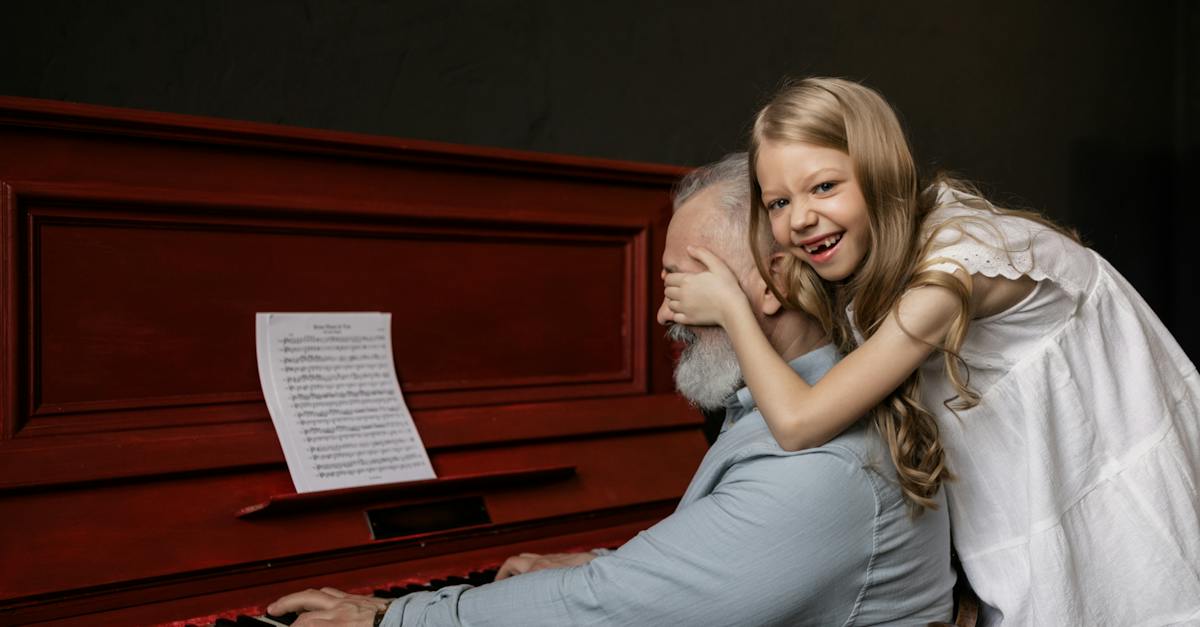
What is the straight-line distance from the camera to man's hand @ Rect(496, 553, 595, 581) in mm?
1954

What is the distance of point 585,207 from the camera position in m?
2.51

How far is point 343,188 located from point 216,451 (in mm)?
588

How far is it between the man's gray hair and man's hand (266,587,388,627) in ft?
2.74

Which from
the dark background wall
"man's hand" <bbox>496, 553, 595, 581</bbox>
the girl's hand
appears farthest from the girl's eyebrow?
the dark background wall

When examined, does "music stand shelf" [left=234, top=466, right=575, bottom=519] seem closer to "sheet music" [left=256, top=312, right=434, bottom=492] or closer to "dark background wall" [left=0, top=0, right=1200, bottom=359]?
"sheet music" [left=256, top=312, right=434, bottom=492]

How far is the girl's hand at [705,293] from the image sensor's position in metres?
1.70

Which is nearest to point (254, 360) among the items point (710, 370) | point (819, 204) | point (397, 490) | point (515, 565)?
point (397, 490)

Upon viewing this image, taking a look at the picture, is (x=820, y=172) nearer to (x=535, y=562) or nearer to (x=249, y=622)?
(x=535, y=562)

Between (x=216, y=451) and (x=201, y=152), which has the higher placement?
(x=201, y=152)

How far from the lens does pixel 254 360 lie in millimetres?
2012

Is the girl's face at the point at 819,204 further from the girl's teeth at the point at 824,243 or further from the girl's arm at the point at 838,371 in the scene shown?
the girl's arm at the point at 838,371

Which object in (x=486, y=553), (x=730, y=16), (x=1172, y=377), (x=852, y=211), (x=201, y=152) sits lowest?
(x=486, y=553)

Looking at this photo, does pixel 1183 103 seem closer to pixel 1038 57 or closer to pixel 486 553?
pixel 1038 57

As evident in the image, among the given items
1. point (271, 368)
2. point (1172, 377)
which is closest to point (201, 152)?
point (271, 368)
